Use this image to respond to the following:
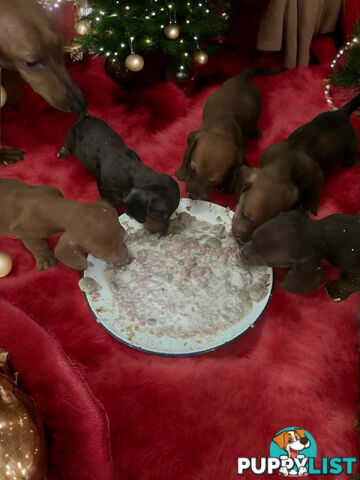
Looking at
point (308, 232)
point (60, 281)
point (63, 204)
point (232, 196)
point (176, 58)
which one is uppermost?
point (176, 58)

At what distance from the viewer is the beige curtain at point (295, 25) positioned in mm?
2227

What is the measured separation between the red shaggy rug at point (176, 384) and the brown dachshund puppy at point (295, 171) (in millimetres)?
201

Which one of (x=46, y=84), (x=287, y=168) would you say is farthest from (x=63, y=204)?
(x=287, y=168)

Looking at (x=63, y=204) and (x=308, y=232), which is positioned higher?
(x=63, y=204)

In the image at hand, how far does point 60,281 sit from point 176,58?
50.9 inches

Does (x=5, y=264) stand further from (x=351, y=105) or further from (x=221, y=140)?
(x=351, y=105)

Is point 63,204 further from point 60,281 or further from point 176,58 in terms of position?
point 176,58

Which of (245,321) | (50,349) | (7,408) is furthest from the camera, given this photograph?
(245,321)

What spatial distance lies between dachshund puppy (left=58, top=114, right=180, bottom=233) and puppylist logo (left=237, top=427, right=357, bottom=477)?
2.87 ft

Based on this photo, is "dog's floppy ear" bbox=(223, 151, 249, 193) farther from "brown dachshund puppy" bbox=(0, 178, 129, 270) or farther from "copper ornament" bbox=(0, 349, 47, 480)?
"copper ornament" bbox=(0, 349, 47, 480)

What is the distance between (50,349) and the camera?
1.25 m

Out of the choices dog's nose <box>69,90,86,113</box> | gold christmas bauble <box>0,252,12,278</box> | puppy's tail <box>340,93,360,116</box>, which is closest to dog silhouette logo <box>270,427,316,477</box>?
gold christmas bauble <box>0,252,12,278</box>

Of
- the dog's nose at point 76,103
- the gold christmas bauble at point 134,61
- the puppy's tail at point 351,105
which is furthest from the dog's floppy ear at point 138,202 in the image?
the puppy's tail at point 351,105

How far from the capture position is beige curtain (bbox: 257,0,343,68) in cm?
223
